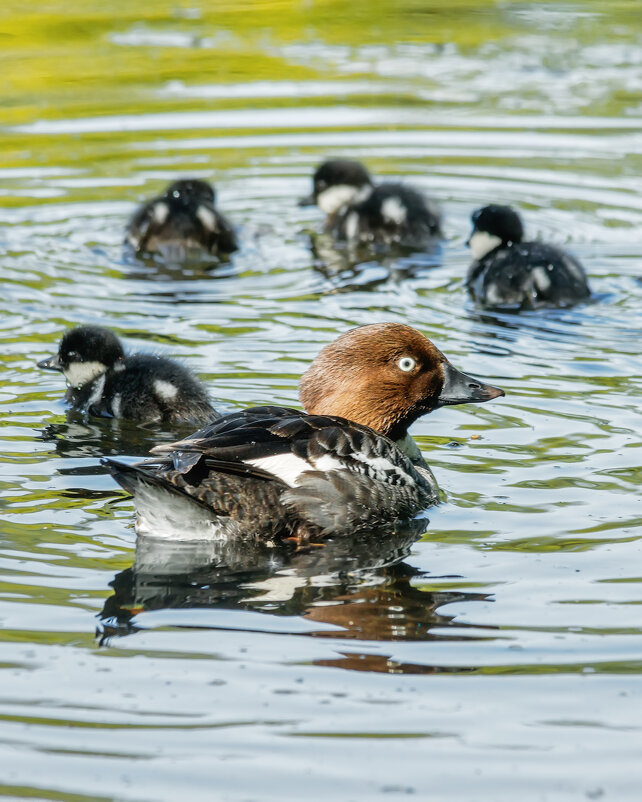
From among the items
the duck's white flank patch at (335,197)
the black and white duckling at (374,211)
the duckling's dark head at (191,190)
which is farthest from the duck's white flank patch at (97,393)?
the duck's white flank patch at (335,197)

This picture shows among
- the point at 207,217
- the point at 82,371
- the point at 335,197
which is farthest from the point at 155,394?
the point at 335,197

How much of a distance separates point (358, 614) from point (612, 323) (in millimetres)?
3479

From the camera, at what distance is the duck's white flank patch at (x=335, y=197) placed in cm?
922

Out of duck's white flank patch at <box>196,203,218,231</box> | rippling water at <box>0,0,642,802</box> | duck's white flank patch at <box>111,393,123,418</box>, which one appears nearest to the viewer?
rippling water at <box>0,0,642,802</box>

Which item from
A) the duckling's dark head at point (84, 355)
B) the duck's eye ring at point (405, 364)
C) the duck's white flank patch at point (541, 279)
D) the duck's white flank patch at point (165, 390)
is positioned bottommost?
the duck's white flank patch at point (165, 390)

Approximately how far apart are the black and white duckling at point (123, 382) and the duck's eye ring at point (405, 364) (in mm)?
1191

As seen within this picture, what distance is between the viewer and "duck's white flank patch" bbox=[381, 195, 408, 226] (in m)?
8.70

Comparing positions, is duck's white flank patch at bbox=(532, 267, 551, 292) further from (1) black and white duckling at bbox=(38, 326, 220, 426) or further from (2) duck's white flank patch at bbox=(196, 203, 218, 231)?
(1) black and white duckling at bbox=(38, 326, 220, 426)

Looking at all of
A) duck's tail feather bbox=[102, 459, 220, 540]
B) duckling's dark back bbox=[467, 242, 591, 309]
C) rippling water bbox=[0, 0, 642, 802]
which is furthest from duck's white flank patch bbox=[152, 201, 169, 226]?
duck's tail feather bbox=[102, 459, 220, 540]

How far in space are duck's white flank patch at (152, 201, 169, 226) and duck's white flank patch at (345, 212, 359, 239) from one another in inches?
46.7

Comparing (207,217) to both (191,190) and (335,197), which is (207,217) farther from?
(335,197)

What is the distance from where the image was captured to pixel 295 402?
616cm

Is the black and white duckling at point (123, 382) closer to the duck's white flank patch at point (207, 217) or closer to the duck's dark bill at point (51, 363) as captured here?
the duck's dark bill at point (51, 363)

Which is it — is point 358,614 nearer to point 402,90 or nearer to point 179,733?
point 179,733
